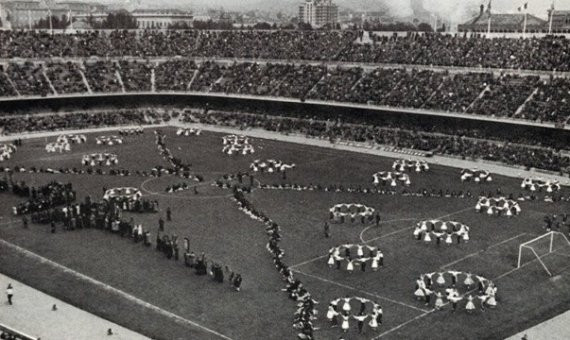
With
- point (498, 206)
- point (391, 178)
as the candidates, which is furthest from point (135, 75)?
point (498, 206)

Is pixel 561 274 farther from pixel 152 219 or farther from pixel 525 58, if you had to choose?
pixel 525 58

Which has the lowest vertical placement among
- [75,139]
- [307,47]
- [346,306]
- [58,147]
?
[75,139]

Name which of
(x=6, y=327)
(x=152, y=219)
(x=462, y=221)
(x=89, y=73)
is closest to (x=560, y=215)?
(x=462, y=221)

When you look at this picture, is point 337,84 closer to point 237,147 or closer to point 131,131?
point 237,147

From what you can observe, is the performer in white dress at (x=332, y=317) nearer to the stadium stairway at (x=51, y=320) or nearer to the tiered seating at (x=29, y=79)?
the stadium stairway at (x=51, y=320)

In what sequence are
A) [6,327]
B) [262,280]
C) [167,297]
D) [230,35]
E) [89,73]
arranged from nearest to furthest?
[6,327] → [167,297] → [262,280] → [89,73] → [230,35]

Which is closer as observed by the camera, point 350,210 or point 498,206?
point 350,210
